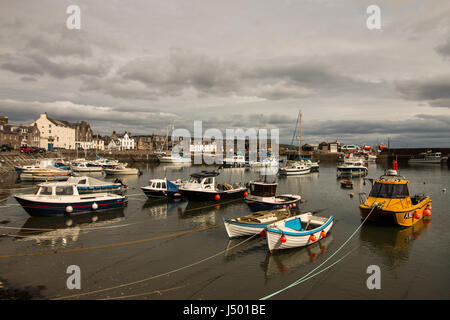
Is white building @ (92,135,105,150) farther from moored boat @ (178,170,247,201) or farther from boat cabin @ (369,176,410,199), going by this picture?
boat cabin @ (369,176,410,199)

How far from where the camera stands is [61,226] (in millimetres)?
22594

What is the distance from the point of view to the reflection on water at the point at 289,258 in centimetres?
1495

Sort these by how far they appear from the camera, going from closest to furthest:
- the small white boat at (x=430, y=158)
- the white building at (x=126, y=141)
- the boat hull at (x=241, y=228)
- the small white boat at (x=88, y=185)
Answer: the boat hull at (x=241, y=228)
the small white boat at (x=88, y=185)
the small white boat at (x=430, y=158)
the white building at (x=126, y=141)

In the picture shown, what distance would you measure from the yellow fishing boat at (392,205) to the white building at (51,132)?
5032 inches

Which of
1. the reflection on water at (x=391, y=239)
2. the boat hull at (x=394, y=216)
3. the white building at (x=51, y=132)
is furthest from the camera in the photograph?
the white building at (x=51, y=132)

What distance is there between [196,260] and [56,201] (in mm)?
15191

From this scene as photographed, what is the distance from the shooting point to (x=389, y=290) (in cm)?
1296

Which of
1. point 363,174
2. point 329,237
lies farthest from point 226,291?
point 363,174

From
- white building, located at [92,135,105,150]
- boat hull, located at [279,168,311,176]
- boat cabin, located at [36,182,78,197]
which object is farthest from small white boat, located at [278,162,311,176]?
white building, located at [92,135,105,150]

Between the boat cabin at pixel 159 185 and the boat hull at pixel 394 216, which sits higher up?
the boat cabin at pixel 159 185

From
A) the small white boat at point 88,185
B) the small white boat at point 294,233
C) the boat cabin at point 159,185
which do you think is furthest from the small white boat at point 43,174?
the small white boat at point 294,233

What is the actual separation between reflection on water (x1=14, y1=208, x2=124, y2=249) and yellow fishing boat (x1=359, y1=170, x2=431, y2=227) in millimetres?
21051

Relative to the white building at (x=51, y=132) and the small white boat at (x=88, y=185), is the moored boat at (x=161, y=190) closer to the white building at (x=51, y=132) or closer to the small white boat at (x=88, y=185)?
the small white boat at (x=88, y=185)

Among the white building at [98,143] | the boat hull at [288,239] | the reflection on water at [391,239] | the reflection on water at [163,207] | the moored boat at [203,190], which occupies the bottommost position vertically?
the reflection on water at [391,239]
